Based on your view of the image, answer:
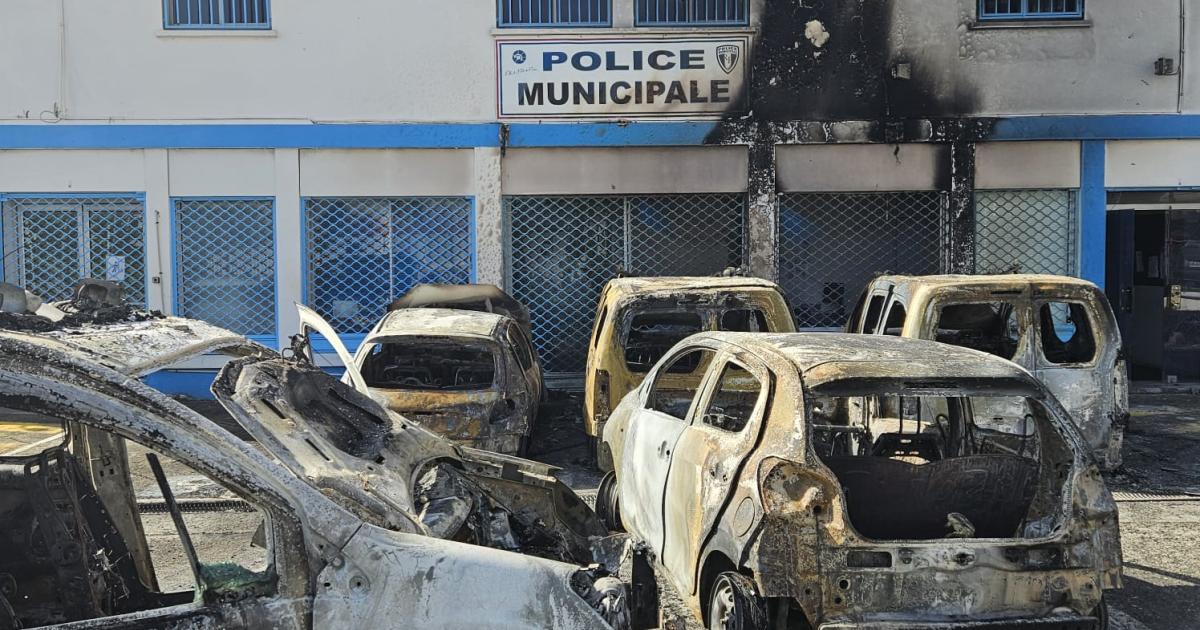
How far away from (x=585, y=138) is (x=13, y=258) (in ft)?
22.8

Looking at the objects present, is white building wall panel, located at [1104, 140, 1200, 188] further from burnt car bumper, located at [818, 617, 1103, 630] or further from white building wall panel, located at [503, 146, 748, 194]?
burnt car bumper, located at [818, 617, 1103, 630]

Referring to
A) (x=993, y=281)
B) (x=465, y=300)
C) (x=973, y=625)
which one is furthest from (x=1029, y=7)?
(x=973, y=625)

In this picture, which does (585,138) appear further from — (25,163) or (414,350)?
(25,163)

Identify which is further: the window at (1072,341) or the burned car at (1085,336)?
the window at (1072,341)

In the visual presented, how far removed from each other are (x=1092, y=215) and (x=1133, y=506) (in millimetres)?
5835

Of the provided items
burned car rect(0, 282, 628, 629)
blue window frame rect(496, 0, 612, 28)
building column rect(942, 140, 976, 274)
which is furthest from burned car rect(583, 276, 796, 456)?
blue window frame rect(496, 0, 612, 28)

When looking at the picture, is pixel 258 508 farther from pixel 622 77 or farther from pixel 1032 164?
pixel 1032 164

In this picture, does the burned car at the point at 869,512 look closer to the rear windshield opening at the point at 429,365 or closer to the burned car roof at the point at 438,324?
the burned car roof at the point at 438,324

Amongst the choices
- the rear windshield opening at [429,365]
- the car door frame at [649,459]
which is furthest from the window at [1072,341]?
the rear windshield opening at [429,365]

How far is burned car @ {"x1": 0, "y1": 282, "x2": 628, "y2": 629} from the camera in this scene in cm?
276

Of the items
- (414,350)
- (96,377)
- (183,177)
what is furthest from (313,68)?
(96,377)

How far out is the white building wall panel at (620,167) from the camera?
12234 millimetres

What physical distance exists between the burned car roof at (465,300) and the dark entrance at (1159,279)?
7474 mm

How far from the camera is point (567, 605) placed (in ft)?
9.77
